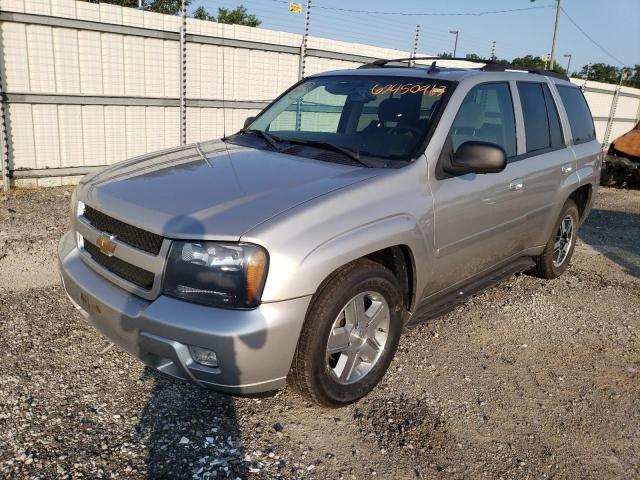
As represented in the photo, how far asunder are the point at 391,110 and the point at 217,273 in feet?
6.09

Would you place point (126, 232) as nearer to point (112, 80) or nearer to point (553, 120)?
point (553, 120)

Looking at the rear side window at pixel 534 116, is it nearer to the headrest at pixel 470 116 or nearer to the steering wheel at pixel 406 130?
the headrest at pixel 470 116

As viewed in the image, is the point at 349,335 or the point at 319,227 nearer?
the point at 319,227

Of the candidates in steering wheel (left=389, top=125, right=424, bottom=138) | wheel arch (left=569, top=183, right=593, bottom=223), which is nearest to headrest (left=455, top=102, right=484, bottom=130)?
steering wheel (left=389, top=125, right=424, bottom=138)

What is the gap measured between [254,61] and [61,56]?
3.29 metres

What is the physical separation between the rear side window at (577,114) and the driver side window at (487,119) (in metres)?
1.21

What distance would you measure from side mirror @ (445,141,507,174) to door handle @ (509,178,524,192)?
67 cm

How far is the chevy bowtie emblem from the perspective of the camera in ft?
9.23

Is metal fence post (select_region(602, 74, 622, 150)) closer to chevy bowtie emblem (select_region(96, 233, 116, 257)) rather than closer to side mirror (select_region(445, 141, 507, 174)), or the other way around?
side mirror (select_region(445, 141, 507, 174))

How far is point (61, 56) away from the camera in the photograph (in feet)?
25.5

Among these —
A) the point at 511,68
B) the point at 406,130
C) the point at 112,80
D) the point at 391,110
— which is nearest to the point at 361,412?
the point at 406,130

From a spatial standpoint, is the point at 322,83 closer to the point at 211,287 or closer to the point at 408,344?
the point at 408,344

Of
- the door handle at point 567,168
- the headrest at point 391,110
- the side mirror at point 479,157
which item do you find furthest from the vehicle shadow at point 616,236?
the headrest at point 391,110

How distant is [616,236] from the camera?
24.6 feet
